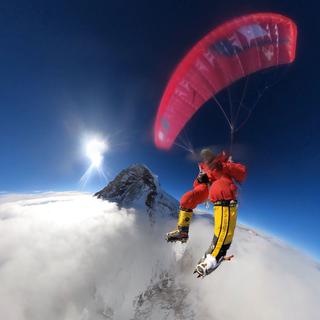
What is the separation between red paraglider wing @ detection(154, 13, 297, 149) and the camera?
739cm

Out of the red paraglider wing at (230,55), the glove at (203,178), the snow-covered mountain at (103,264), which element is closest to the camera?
the glove at (203,178)

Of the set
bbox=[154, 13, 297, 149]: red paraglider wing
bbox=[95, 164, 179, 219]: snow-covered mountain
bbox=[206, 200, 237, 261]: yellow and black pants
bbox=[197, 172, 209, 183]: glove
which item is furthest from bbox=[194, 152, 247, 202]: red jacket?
bbox=[95, 164, 179, 219]: snow-covered mountain

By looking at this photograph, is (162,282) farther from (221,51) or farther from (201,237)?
(221,51)

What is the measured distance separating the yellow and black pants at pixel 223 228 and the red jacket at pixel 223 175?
0.18 metres

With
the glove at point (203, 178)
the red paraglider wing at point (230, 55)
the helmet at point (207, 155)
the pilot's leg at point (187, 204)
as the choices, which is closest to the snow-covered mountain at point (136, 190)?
the red paraglider wing at point (230, 55)

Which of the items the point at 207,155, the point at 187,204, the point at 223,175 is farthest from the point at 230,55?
the point at 187,204

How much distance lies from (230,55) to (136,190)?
544ft

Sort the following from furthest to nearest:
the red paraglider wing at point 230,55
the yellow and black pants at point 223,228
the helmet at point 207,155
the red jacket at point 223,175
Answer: the red paraglider wing at point 230,55, the helmet at point 207,155, the red jacket at point 223,175, the yellow and black pants at point 223,228

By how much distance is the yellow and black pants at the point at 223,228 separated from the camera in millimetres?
4449

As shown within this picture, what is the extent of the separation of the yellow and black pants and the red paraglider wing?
4.81 meters

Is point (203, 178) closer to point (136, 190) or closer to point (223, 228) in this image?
point (223, 228)

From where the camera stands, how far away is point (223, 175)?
518cm

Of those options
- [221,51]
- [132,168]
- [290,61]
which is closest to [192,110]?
[221,51]

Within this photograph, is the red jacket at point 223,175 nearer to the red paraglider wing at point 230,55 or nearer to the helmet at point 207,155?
the helmet at point 207,155
